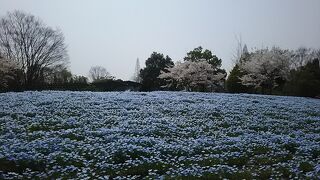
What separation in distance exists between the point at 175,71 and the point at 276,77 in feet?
61.8

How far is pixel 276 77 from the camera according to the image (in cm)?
5247

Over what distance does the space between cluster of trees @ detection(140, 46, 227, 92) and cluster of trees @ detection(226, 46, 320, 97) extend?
23.3 ft

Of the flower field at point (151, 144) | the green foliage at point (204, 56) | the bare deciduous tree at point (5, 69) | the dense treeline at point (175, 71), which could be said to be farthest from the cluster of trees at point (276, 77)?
the bare deciduous tree at point (5, 69)

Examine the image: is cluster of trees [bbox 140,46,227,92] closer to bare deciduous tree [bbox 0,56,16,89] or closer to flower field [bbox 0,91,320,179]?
bare deciduous tree [bbox 0,56,16,89]

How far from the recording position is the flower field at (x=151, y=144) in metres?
8.54

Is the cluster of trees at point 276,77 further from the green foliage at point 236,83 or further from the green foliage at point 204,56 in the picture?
the green foliage at point 204,56

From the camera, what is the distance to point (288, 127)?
15.9m

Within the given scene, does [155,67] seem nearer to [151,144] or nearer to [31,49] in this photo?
[31,49]

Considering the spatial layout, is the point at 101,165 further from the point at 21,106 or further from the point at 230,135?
the point at 21,106

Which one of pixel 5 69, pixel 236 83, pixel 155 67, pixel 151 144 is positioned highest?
pixel 155 67

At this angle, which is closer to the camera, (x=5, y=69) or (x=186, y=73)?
(x=5, y=69)

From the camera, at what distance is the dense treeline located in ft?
154

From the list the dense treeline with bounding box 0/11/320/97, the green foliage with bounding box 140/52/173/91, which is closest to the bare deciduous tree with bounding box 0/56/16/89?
the dense treeline with bounding box 0/11/320/97

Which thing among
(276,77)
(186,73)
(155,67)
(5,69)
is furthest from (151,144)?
(155,67)
